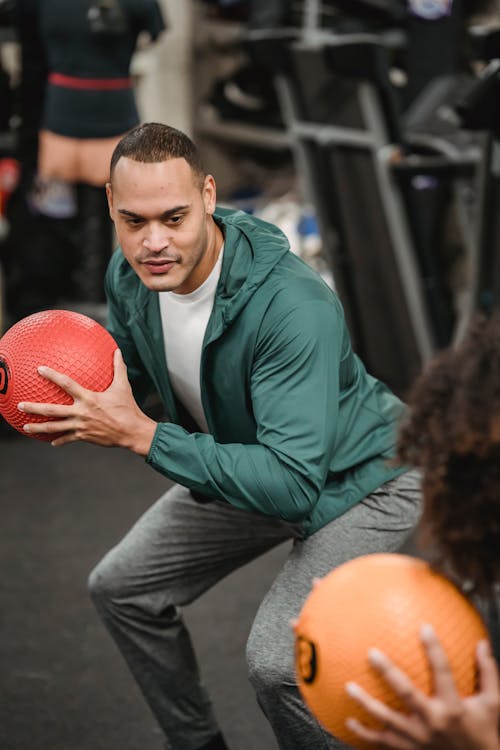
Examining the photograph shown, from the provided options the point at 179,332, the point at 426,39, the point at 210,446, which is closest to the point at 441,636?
the point at 210,446

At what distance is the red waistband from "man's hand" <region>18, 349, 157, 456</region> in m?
2.89

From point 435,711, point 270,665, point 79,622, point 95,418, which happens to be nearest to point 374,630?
point 435,711

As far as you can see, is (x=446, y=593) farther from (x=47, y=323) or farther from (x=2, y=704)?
(x=2, y=704)

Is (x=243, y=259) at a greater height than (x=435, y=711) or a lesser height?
greater

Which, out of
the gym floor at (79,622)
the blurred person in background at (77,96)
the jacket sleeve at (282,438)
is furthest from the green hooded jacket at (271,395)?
the blurred person in background at (77,96)

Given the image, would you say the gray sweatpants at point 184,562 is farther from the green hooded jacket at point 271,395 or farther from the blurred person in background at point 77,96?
the blurred person in background at point 77,96

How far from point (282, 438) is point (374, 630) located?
1.52 feet

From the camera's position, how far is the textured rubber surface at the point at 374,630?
4.44 ft

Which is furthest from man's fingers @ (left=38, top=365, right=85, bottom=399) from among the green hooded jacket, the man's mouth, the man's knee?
the man's knee

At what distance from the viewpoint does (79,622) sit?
2980 millimetres

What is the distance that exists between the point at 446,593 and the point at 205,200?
912 millimetres

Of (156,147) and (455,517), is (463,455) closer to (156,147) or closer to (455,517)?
(455,517)

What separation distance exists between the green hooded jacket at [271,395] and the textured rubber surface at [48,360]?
0.16m

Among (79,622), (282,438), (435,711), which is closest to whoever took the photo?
(435,711)
